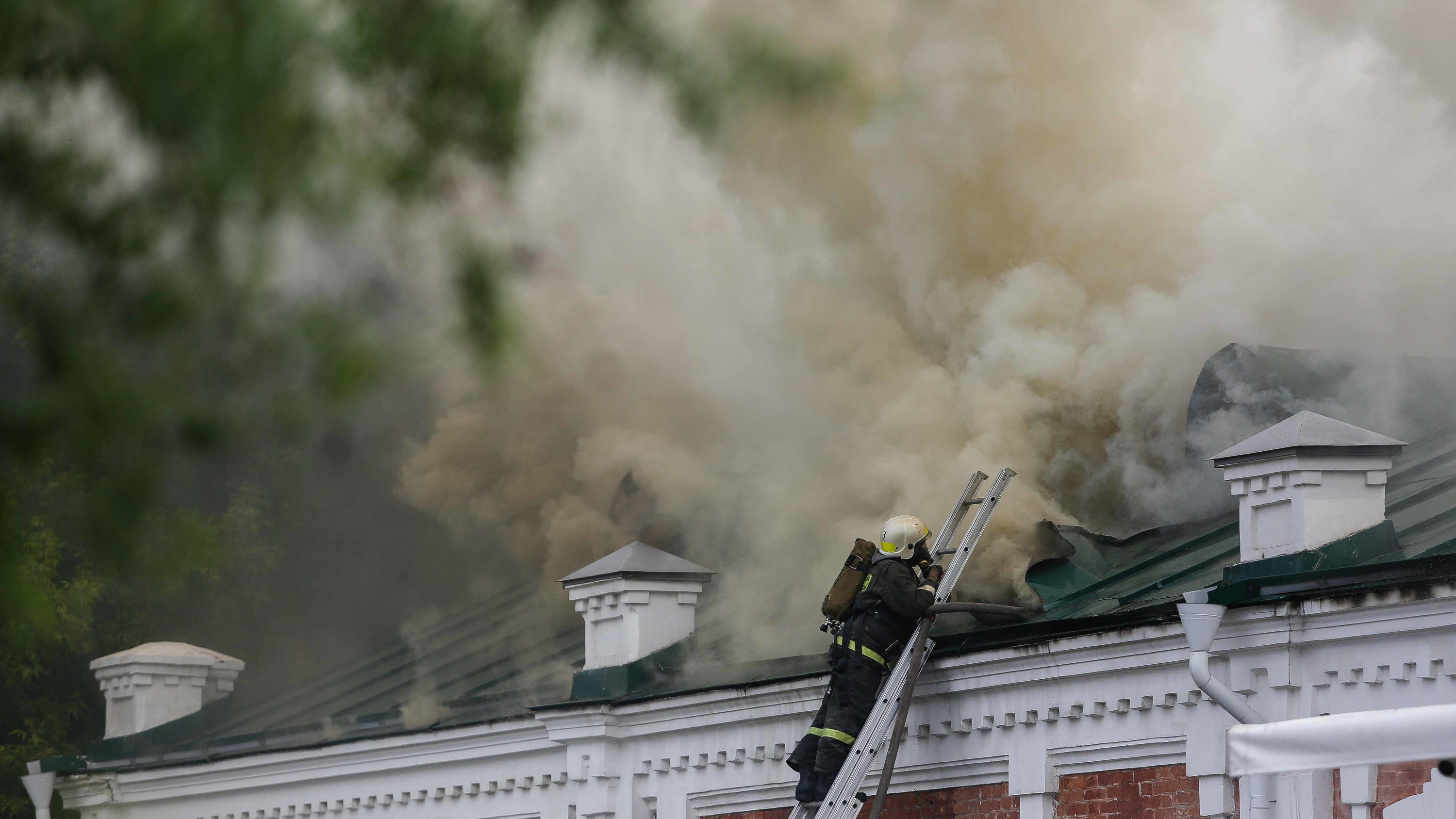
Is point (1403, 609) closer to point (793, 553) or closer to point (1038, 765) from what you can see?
point (1038, 765)

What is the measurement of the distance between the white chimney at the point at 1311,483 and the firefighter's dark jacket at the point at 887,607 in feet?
6.12

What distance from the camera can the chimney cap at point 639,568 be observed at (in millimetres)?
Result: 13633

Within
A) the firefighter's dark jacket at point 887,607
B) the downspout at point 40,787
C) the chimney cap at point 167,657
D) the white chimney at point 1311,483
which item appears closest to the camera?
the white chimney at point 1311,483

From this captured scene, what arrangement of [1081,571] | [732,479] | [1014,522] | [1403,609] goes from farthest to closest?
[732,479]
[1014,522]
[1081,571]
[1403,609]

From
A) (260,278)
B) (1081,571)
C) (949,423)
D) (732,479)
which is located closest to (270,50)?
(260,278)

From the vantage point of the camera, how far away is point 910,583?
429 inches

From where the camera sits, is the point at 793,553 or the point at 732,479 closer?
the point at 793,553

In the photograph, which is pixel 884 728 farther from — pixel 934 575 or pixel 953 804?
pixel 934 575

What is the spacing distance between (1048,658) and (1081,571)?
1215 mm

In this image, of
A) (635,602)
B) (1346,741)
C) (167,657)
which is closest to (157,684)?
(167,657)

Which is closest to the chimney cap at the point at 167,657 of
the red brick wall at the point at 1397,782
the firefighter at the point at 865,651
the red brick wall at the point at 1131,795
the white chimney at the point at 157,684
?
the white chimney at the point at 157,684

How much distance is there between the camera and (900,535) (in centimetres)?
1105

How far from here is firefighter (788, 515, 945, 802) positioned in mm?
10906

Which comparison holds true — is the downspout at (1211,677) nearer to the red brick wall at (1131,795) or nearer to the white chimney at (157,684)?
the red brick wall at (1131,795)
